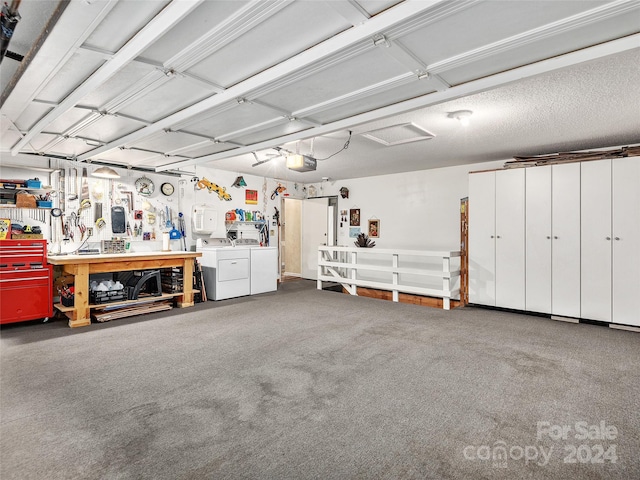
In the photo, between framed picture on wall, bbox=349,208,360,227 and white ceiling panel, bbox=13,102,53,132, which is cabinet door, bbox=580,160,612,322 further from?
white ceiling panel, bbox=13,102,53,132

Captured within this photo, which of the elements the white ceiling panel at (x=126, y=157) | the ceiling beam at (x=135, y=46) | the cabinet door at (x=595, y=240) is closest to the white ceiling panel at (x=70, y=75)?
the ceiling beam at (x=135, y=46)

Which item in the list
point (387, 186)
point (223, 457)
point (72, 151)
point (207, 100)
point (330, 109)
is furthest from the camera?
point (387, 186)

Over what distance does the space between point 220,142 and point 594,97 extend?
400cm

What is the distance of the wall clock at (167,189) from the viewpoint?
19.6 ft

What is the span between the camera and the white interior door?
8336mm

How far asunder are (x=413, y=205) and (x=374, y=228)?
1.05m

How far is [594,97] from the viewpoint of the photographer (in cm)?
301

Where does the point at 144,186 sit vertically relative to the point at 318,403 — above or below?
above

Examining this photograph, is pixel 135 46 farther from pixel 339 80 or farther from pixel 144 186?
pixel 144 186

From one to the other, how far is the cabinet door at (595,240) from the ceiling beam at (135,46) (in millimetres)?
5039

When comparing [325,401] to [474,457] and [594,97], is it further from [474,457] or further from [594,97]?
[594,97]

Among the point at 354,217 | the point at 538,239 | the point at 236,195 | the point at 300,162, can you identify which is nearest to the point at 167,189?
the point at 236,195

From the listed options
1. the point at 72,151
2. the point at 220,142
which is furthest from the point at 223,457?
the point at 72,151

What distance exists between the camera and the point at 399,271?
5875 millimetres
